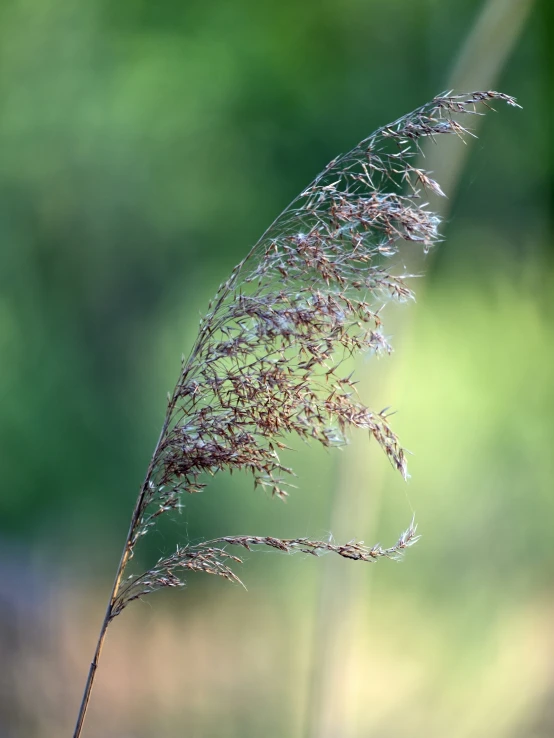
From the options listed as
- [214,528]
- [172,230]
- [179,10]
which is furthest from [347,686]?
[179,10]

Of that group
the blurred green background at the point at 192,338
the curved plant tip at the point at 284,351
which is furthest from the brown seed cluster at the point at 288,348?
the blurred green background at the point at 192,338

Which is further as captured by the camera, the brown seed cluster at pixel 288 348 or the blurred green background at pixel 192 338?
the blurred green background at pixel 192 338

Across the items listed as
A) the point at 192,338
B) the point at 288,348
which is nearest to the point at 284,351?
the point at 288,348

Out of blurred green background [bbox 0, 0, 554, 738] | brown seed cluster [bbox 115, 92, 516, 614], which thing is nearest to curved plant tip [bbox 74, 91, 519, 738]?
brown seed cluster [bbox 115, 92, 516, 614]

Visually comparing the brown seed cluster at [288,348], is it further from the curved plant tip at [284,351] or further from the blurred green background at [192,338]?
the blurred green background at [192,338]

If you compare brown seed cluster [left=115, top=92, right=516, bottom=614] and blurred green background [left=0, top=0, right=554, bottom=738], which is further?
blurred green background [left=0, top=0, right=554, bottom=738]

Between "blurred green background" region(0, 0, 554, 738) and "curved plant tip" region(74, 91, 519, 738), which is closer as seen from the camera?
"curved plant tip" region(74, 91, 519, 738)

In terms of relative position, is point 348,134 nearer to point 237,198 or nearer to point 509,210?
point 237,198

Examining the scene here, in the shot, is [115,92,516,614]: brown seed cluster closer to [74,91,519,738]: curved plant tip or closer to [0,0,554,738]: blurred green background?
[74,91,519,738]: curved plant tip

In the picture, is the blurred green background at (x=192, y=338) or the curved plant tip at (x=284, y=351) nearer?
the curved plant tip at (x=284, y=351)
